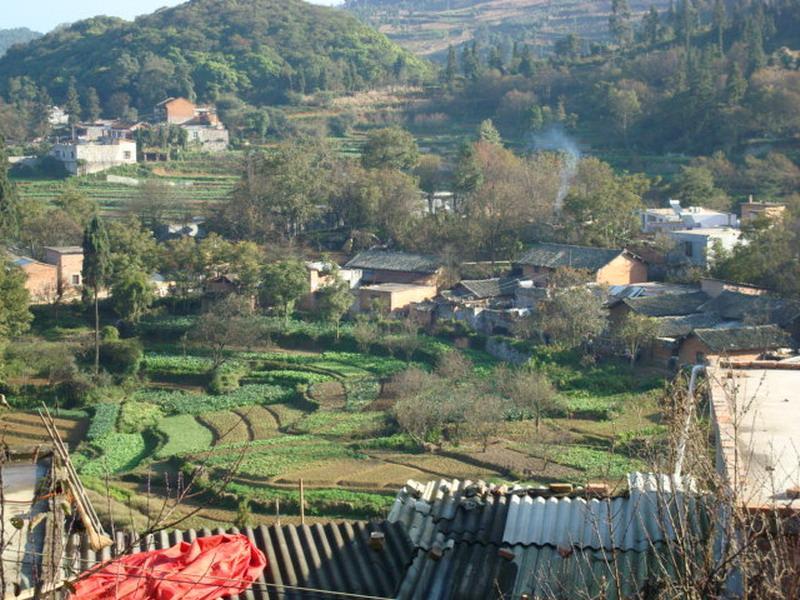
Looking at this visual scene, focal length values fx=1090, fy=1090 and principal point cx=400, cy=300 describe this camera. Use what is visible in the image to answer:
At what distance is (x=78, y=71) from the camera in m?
62.6

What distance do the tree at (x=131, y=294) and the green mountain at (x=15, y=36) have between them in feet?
399

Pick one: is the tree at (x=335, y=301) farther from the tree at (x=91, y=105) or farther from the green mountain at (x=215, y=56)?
the tree at (x=91, y=105)

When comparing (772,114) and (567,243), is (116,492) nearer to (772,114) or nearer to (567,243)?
(567,243)

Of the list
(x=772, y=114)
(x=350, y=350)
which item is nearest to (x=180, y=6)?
(x=772, y=114)

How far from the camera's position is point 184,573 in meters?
5.40

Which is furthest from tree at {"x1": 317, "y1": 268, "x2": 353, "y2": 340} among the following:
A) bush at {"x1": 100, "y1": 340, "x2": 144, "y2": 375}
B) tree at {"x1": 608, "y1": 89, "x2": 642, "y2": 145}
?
tree at {"x1": 608, "y1": 89, "x2": 642, "y2": 145}

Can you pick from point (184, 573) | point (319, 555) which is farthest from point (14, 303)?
point (184, 573)

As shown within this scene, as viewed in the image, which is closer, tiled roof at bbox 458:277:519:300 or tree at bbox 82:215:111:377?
tree at bbox 82:215:111:377

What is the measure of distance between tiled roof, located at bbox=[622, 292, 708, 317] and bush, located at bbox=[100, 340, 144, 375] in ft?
32.3

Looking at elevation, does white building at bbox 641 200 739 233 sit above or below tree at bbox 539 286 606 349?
above

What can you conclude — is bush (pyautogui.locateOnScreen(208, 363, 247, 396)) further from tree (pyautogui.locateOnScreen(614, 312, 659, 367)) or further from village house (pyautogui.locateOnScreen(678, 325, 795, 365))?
village house (pyautogui.locateOnScreen(678, 325, 795, 365))

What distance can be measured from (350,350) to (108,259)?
19.3 feet

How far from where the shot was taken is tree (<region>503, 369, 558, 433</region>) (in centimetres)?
1820

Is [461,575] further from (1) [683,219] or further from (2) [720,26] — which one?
(2) [720,26]
